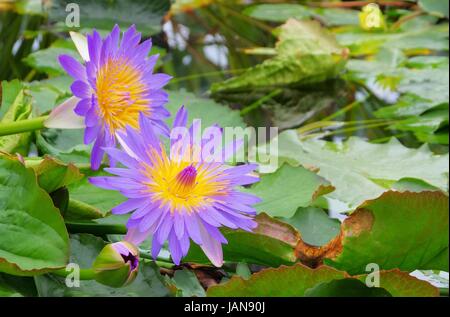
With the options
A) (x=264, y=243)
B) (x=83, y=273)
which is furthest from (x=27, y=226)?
(x=264, y=243)

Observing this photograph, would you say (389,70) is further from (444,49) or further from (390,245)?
(390,245)

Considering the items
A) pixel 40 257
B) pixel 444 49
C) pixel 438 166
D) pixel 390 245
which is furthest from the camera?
pixel 444 49

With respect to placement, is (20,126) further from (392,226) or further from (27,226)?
(392,226)

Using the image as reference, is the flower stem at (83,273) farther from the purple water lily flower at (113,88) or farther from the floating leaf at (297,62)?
the floating leaf at (297,62)


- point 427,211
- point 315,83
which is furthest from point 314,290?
point 315,83

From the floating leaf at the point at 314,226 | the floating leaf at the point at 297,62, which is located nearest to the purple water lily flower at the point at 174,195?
the floating leaf at the point at 314,226

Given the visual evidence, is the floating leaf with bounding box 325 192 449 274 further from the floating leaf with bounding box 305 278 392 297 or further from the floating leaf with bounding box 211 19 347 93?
the floating leaf with bounding box 211 19 347 93
